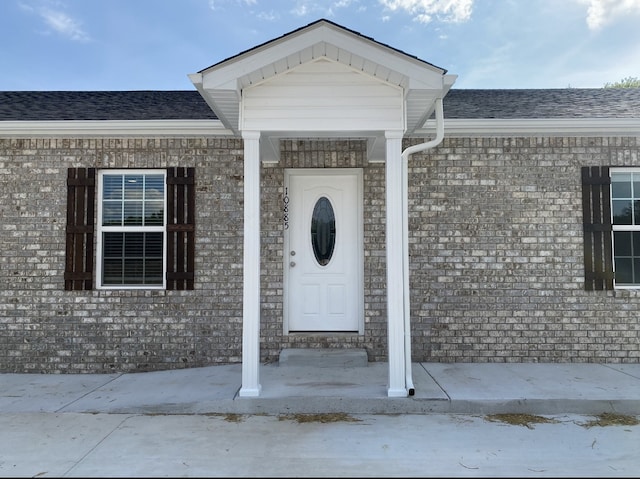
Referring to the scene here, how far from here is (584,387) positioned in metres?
4.61

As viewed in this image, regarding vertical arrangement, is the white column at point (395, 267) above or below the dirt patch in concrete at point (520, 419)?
above

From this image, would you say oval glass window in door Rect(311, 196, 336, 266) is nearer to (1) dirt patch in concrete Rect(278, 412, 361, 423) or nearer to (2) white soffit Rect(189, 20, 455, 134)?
(2) white soffit Rect(189, 20, 455, 134)

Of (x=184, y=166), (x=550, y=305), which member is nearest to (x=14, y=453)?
(x=184, y=166)

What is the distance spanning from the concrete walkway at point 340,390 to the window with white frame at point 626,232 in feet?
3.72

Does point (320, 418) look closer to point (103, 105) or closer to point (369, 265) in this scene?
point (369, 265)

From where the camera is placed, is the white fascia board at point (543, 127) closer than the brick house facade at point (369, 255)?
Yes

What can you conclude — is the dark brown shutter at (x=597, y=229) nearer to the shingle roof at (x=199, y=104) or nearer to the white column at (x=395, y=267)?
the shingle roof at (x=199, y=104)

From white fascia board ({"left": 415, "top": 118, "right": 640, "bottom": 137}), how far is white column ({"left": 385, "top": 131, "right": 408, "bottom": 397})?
141 cm

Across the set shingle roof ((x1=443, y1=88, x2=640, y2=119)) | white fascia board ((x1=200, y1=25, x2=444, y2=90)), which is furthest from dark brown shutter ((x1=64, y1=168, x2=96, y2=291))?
shingle roof ((x1=443, y1=88, x2=640, y2=119))

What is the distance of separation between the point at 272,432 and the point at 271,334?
6.71 ft

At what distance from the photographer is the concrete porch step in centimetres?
540

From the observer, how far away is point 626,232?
579 centimetres

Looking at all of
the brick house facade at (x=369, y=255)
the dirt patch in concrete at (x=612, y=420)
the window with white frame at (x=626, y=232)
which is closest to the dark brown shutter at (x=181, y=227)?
the brick house facade at (x=369, y=255)

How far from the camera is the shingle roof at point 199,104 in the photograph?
5.95 metres
